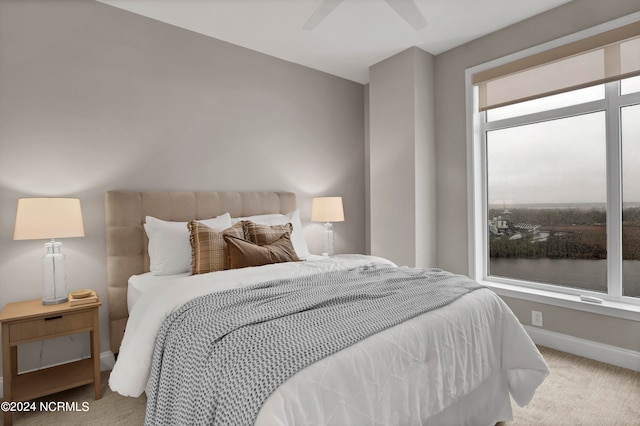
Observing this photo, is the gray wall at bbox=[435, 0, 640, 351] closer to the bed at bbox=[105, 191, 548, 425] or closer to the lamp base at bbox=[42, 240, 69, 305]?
the bed at bbox=[105, 191, 548, 425]

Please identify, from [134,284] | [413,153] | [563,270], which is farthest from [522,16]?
[134,284]

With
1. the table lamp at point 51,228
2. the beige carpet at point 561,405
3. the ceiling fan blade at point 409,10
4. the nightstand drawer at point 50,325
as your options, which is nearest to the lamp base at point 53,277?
the table lamp at point 51,228

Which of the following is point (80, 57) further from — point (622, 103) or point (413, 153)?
point (622, 103)

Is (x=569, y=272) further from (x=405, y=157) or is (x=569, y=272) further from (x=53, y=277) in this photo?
(x=53, y=277)

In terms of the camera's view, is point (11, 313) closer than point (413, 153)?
Yes

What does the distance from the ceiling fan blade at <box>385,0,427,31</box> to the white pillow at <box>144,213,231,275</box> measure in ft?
6.88

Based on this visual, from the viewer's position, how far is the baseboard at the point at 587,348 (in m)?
2.48

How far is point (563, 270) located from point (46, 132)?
4.21m

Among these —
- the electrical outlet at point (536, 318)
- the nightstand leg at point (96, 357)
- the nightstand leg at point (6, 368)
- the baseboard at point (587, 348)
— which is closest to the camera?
the nightstand leg at point (6, 368)

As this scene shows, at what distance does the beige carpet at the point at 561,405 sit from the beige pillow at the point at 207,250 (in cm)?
90

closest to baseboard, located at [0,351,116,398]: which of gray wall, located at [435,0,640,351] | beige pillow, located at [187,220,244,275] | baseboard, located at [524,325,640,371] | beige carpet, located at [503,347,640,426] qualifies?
beige pillow, located at [187,220,244,275]

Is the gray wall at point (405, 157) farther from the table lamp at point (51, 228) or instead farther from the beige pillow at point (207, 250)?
the table lamp at point (51, 228)

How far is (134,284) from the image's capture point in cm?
239

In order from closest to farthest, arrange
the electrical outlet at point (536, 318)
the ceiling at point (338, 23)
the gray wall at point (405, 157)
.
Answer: the ceiling at point (338, 23) < the electrical outlet at point (536, 318) < the gray wall at point (405, 157)
